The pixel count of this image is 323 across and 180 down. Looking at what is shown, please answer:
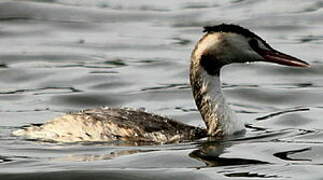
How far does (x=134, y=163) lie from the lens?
42.7ft

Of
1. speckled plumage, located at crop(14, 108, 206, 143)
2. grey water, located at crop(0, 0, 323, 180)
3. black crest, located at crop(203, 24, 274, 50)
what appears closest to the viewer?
grey water, located at crop(0, 0, 323, 180)

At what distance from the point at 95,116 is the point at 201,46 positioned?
4.22 feet

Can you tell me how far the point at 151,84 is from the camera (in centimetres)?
1848

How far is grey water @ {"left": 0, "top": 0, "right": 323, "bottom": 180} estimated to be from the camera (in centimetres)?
1301

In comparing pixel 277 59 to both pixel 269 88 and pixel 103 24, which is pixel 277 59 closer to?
pixel 269 88

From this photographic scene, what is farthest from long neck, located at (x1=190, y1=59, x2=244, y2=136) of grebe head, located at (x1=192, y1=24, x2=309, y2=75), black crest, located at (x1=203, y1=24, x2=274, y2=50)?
black crest, located at (x1=203, y1=24, x2=274, y2=50)

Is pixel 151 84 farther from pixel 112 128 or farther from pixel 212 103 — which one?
pixel 112 128

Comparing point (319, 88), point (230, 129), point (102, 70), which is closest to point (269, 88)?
point (319, 88)

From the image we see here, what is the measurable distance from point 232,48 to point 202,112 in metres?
0.86

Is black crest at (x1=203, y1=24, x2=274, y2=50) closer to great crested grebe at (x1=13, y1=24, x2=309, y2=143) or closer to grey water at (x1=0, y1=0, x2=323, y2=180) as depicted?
great crested grebe at (x1=13, y1=24, x2=309, y2=143)

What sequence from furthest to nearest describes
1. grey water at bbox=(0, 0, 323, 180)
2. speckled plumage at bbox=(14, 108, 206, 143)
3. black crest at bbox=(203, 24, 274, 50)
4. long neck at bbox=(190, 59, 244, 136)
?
long neck at bbox=(190, 59, 244, 136) < black crest at bbox=(203, 24, 274, 50) < speckled plumage at bbox=(14, 108, 206, 143) < grey water at bbox=(0, 0, 323, 180)

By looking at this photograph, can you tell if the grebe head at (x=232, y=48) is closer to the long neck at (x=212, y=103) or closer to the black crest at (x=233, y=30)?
the black crest at (x=233, y=30)

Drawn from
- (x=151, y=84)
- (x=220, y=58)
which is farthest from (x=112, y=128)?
(x=151, y=84)

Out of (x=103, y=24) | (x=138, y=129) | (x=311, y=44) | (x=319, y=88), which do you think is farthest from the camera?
(x=103, y=24)
